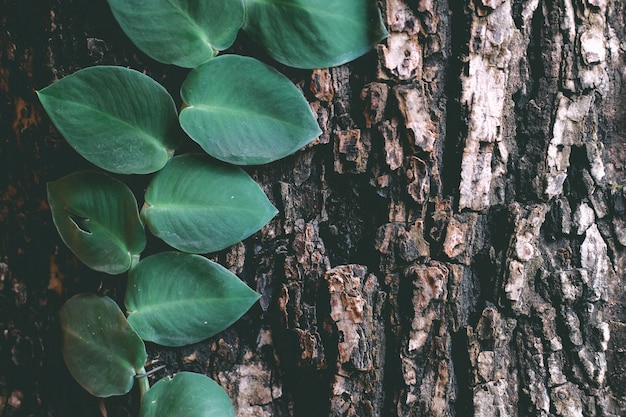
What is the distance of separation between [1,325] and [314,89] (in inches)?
16.7

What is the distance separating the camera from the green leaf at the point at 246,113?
0.68m

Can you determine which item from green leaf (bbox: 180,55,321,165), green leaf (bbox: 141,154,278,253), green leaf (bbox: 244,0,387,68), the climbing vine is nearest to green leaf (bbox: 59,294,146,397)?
the climbing vine

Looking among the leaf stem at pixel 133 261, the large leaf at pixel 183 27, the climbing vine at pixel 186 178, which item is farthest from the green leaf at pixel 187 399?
the large leaf at pixel 183 27

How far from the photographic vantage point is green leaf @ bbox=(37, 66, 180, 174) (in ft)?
2.17

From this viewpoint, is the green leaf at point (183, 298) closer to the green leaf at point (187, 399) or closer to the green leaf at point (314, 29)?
the green leaf at point (187, 399)

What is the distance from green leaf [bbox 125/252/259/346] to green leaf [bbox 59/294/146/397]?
0.02 meters

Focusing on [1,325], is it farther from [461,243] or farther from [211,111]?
Answer: [461,243]

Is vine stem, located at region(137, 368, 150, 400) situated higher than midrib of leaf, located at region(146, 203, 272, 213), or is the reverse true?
midrib of leaf, located at region(146, 203, 272, 213)

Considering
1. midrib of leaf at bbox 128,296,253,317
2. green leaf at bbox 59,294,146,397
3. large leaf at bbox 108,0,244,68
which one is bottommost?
green leaf at bbox 59,294,146,397

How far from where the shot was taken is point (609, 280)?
2.53 feet

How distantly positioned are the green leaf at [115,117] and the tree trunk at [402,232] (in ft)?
0.08

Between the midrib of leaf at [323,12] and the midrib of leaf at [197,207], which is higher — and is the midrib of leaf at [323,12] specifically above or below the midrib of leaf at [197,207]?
above

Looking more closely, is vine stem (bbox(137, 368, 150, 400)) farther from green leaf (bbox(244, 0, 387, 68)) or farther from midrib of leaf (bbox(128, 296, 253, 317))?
green leaf (bbox(244, 0, 387, 68))

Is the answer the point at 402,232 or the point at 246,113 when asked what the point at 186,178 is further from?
the point at 402,232
